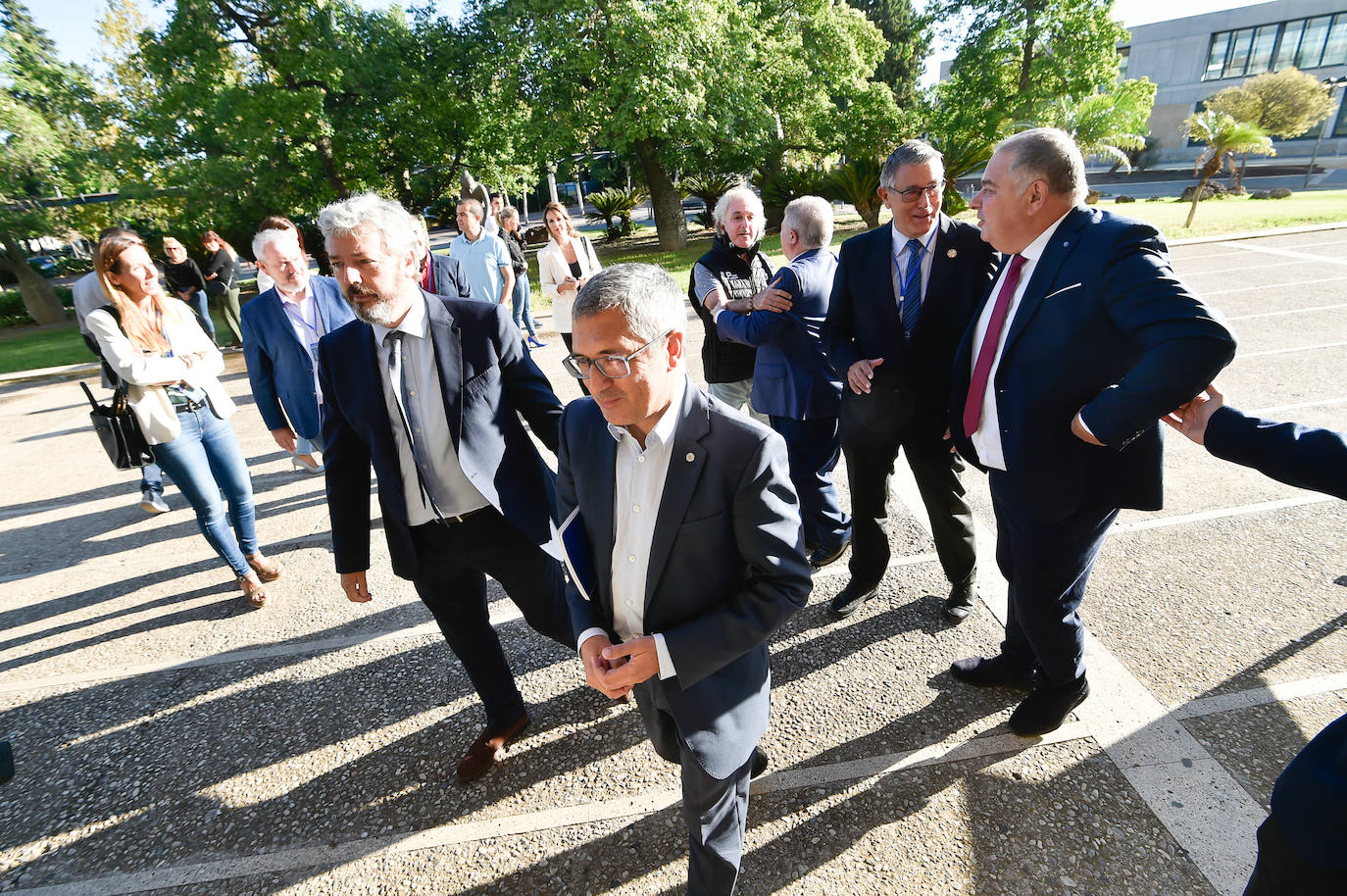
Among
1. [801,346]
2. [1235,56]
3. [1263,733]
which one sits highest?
[801,346]

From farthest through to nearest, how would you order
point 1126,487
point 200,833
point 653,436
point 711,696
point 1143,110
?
point 1143,110, point 200,833, point 1126,487, point 711,696, point 653,436

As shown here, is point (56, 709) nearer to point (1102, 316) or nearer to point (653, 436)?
point (653, 436)

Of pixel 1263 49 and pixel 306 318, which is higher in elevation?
pixel 306 318

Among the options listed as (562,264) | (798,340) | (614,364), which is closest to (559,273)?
(562,264)

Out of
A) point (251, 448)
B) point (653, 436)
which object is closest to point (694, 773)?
point (653, 436)

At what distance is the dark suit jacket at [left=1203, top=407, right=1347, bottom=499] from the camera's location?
145 cm

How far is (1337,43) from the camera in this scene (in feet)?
159

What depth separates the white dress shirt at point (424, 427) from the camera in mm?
2438

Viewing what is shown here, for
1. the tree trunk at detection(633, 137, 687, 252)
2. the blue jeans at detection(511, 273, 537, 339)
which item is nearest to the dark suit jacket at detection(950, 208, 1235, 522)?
the blue jeans at detection(511, 273, 537, 339)

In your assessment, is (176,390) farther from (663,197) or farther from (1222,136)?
(1222,136)

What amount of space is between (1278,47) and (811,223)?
235ft

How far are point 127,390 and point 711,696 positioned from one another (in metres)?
3.92

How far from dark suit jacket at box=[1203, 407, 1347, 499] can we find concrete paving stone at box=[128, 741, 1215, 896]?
1.44 metres

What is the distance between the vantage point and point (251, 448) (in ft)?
22.8
